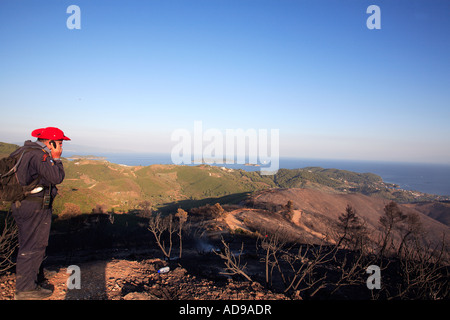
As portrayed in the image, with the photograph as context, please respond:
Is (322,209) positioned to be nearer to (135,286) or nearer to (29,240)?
(135,286)

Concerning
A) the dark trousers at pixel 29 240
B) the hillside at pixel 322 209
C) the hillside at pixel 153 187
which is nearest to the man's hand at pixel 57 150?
the dark trousers at pixel 29 240

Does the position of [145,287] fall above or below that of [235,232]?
above

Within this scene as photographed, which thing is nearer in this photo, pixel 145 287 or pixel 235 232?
pixel 145 287

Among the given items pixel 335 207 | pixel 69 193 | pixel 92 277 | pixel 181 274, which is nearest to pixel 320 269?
pixel 181 274

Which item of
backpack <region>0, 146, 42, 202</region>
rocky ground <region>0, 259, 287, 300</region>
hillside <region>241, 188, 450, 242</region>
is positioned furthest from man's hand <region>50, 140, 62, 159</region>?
hillside <region>241, 188, 450, 242</region>

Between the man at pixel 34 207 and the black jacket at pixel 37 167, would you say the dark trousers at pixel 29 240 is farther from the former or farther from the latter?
the black jacket at pixel 37 167

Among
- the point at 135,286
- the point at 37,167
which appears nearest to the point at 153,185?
the point at 135,286
